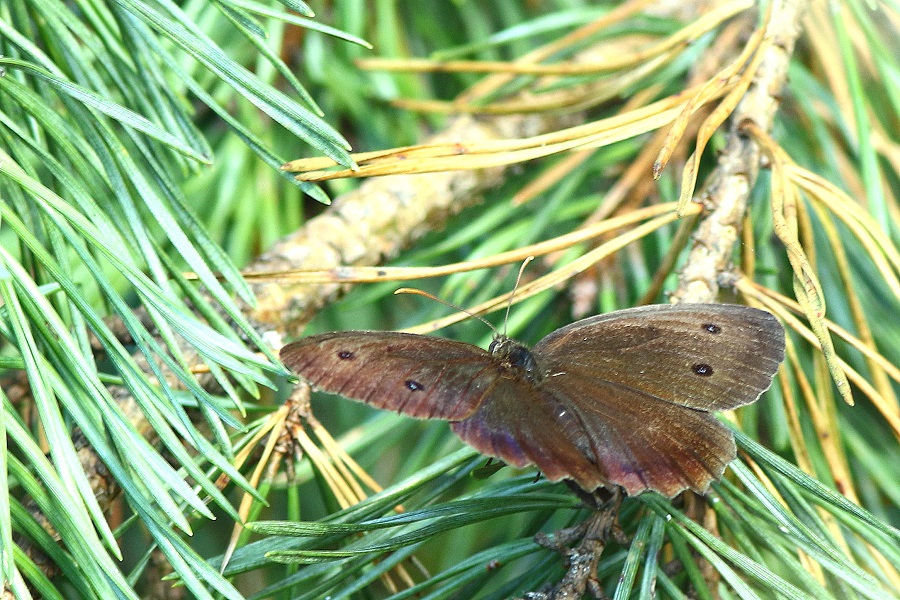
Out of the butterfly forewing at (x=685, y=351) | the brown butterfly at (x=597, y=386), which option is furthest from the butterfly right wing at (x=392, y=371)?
the butterfly forewing at (x=685, y=351)

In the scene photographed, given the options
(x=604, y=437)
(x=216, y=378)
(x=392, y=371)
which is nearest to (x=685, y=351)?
(x=604, y=437)

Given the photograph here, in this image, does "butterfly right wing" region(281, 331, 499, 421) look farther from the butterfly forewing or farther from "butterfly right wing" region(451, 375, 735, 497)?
the butterfly forewing

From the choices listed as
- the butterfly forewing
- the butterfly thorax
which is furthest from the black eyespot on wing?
the butterfly thorax

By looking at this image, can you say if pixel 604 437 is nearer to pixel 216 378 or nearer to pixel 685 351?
pixel 685 351

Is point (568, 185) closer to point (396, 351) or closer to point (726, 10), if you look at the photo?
point (726, 10)

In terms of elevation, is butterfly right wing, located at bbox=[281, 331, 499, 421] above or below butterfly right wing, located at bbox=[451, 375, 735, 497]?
above

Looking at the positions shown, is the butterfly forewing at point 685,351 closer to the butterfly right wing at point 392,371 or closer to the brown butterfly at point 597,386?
the brown butterfly at point 597,386
